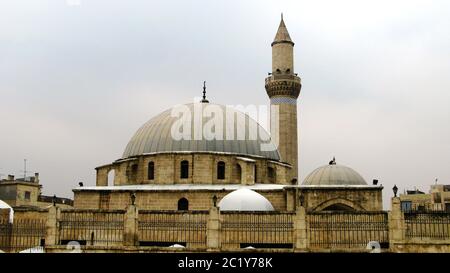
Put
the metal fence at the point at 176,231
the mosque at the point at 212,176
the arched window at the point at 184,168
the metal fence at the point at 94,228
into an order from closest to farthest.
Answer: the metal fence at the point at 176,231 < the metal fence at the point at 94,228 < the mosque at the point at 212,176 < the arched window at the point at 184,168

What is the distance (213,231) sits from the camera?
15820 millimetres

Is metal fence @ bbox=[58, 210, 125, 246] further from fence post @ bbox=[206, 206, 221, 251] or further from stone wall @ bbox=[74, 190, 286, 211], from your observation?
stone wall @ bbox=[74, 190, 286, 211]

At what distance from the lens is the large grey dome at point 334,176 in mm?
22188

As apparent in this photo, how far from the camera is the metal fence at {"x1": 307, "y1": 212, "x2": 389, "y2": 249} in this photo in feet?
53.0

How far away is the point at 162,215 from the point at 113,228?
5.60 feet

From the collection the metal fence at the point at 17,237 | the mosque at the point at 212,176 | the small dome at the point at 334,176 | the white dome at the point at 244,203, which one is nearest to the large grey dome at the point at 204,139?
the mosque at the point at 212,176

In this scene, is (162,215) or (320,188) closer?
(162,215)

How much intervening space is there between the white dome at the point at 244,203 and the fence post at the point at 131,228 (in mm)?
3928

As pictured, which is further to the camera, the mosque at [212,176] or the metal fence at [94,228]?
the mosque at [212,176]

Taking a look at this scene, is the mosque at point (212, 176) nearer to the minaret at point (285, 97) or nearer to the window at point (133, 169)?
the window at point (133, 169)

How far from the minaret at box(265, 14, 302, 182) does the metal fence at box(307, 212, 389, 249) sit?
1421 centimetres
